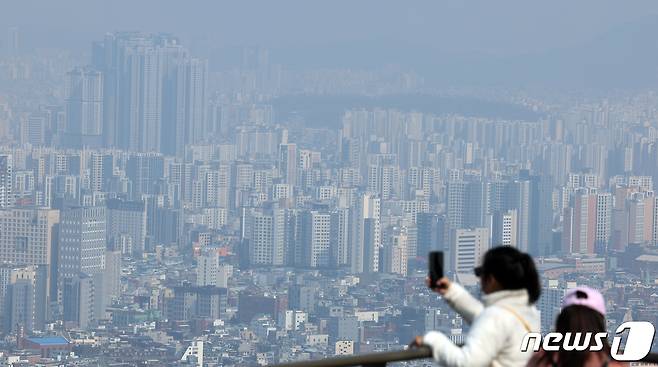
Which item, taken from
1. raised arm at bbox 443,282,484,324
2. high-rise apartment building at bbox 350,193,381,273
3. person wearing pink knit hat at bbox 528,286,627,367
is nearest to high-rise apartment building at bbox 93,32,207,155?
high-rise apartment building at bbox 350,193,381,273

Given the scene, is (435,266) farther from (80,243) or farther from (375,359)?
(80,243)

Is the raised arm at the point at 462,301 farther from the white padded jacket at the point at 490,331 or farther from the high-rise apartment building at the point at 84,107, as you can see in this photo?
Answer: the high-rise apartment building at the point at 84,107

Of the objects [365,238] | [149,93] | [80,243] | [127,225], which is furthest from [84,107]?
[80,243]

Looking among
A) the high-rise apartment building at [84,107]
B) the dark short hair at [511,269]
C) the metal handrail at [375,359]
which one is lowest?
the metal handrail at [375,359]

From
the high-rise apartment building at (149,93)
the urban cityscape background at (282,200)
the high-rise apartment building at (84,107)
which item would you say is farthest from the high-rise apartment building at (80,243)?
the high-rise apartment building at (149,93)

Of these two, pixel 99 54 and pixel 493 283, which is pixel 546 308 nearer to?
pixel 493 283
